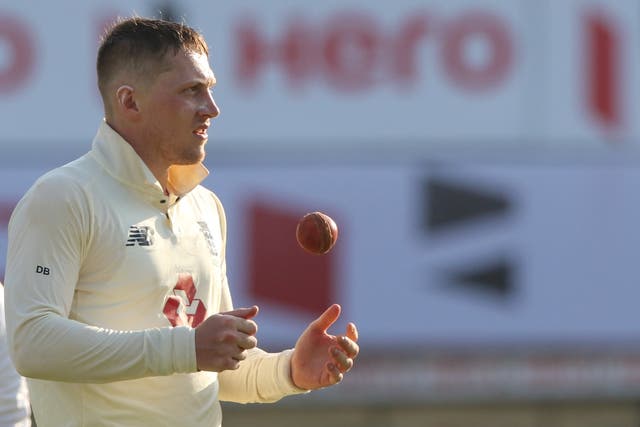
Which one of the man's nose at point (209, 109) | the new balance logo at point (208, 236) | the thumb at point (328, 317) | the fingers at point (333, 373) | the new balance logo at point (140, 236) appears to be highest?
the man's nose at point (209, 109)

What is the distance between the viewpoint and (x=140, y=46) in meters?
3.60

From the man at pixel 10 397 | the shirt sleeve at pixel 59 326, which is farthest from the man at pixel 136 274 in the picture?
the man at pixel 10 397

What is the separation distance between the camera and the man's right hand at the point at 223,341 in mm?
3285

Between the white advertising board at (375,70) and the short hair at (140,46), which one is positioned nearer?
the short hair at (140,46)

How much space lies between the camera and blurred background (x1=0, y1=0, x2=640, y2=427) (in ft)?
30.9

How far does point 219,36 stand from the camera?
948 centimetres

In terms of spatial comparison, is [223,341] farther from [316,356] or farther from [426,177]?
[426,177]

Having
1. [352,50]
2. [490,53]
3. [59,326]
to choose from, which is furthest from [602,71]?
[59,326]

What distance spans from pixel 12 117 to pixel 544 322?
3655mm

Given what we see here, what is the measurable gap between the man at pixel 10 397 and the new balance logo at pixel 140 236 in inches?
31.1

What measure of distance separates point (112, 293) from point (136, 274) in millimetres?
72

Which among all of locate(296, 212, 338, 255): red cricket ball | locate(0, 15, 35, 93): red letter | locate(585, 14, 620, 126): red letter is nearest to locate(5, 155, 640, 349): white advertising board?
locate(585, 14, 620, 126): red letter

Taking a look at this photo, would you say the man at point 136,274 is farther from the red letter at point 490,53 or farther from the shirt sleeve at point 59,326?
the red letter at point 490,53

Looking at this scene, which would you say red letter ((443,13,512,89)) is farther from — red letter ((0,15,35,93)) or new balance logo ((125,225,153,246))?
new balance logo ((125,225,153,246))
